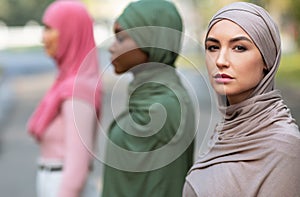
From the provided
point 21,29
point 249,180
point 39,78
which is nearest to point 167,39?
point 249,180

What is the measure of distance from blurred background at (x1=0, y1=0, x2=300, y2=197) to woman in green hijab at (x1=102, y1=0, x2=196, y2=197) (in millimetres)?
80

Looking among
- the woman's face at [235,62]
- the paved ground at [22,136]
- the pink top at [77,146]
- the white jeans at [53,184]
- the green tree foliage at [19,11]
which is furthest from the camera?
the green tree foliage at [19,11]

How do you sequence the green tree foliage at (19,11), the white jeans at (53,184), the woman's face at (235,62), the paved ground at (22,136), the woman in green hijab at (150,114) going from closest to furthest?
the woman's face at (235,62), the woman in green hijab at (150,114), the white jeans at (53,184), the paved ground at (22,136), the green tree foliage at (19,11)

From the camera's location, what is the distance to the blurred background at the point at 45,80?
3.57 meters

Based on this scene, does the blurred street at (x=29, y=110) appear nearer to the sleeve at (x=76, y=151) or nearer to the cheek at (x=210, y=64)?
the sleeve at (x=76, y=151)

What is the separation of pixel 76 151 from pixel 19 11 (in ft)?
182

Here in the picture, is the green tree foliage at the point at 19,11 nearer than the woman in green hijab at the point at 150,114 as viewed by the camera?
No

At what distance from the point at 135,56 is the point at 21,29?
183 feet

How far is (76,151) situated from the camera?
3.99m

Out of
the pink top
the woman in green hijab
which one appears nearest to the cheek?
the woman in green hijab

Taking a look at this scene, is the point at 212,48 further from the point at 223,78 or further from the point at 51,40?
the point at 51,40

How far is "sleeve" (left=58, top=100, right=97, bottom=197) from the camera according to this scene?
3.97 m

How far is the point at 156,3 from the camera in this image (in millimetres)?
3727

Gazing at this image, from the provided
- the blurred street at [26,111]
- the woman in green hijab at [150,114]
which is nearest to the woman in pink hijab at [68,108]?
the blurred street at [26,111]
